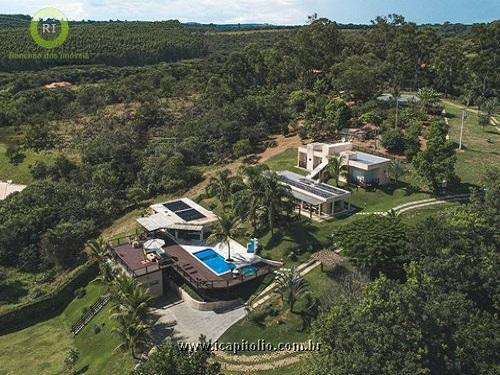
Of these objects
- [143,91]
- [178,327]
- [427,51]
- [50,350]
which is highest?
[427,51]

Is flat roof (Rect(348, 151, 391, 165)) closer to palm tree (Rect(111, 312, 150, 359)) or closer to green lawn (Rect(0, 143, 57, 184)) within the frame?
palm tree (Rect(111, 312, 150, 359))

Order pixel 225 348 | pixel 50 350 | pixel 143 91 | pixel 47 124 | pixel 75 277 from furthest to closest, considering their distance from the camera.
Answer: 1. pixel 143 91
2. pixel 47 124
3. pixel 75 277
4. pixel 50 350
5. pixel 225 348

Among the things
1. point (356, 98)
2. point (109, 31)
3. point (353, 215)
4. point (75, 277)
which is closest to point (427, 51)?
point (356, 98)

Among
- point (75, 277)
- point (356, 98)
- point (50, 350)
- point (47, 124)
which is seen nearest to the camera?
point (50, 350)

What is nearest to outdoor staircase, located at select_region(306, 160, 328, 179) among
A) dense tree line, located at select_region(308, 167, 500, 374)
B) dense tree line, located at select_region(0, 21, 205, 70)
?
dense tree line, located at select_region(308, 167, 500, 374)

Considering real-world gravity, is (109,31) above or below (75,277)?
above

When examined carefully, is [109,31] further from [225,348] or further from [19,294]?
[225,348]
